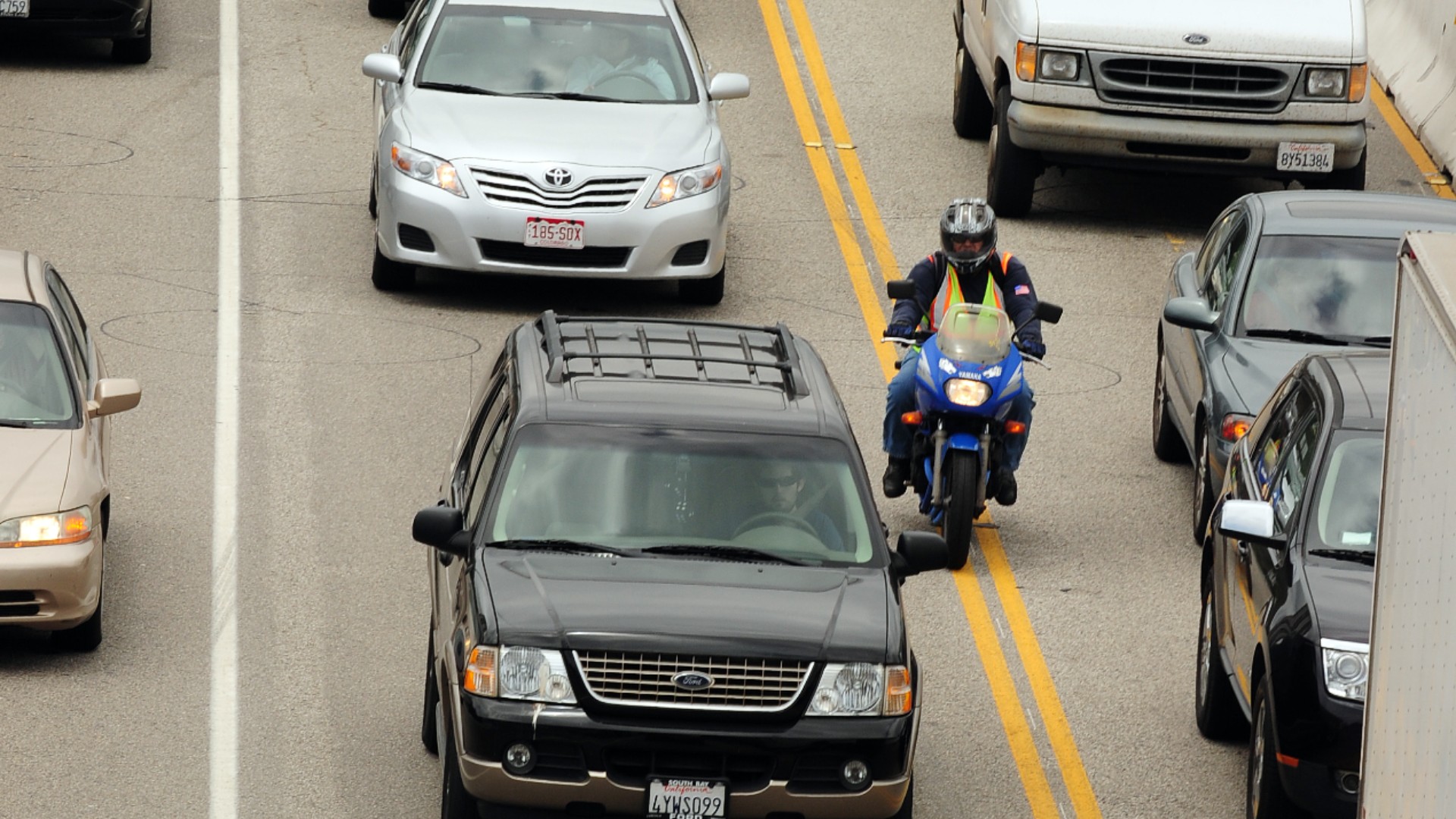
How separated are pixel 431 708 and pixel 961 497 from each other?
3421 mm

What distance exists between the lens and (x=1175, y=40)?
57.4 ft

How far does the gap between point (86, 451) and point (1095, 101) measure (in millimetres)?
8924

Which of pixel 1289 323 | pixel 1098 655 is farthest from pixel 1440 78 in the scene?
pixel 1098 655

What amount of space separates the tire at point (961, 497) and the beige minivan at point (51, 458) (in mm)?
3865

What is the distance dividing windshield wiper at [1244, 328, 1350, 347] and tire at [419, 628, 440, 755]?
5381 millimetres

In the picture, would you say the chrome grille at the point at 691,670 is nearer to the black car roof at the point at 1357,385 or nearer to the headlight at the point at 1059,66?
the black car roof at the point at 1357,385

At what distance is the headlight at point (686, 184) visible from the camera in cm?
1605

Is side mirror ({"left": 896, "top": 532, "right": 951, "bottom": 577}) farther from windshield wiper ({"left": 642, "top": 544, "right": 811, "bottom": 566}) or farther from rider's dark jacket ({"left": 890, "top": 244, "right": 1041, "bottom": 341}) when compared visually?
rider's dark jacket ({"left": 890, "top": 244, "right": 1041, "bottom": 341})

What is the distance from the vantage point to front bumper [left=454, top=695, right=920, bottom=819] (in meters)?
8.10

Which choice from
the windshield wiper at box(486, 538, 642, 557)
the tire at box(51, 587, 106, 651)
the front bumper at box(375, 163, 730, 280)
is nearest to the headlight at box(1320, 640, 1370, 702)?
the windshield wiper at box(486, 538, 642, 557)

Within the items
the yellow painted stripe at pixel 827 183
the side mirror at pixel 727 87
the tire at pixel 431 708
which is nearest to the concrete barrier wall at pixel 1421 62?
the yellow painted stripe at pixel 827 183

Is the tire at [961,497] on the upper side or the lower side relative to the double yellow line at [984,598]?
upper

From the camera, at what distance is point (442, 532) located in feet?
28.7

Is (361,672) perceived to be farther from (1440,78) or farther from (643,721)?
(1440,78)
